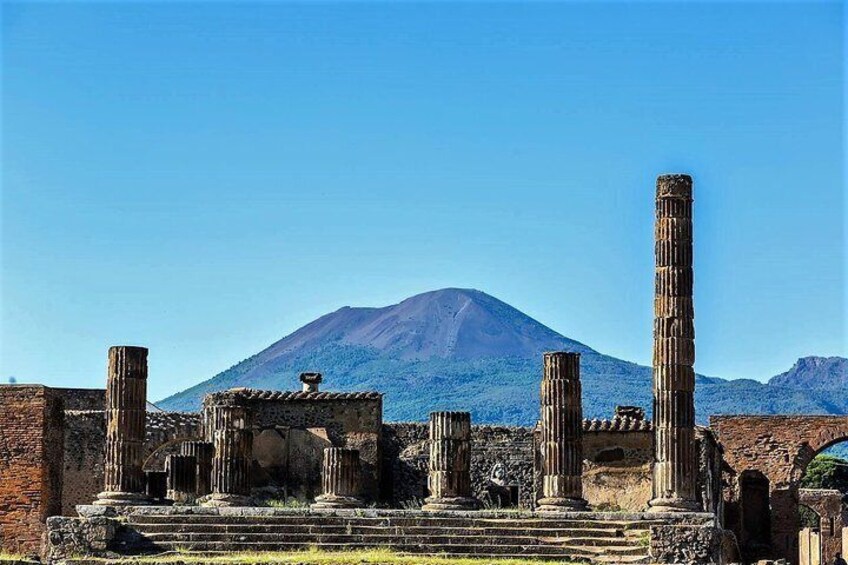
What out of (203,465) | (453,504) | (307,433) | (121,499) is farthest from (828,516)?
(121,499)

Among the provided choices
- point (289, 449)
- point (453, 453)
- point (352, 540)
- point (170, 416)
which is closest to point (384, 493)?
point (289, 449)

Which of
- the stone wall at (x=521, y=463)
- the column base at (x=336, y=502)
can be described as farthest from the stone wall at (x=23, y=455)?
the stone wall at (x=521, y=463)

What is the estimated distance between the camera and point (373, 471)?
156 ft

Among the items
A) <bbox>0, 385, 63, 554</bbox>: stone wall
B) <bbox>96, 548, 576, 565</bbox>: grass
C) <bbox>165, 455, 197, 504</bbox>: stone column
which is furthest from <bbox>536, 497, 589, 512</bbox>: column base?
<bbox>0, 385, 63, 554</bbox>: stone wall

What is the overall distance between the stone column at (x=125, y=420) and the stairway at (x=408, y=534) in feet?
6.41

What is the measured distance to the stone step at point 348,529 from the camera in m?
34.8

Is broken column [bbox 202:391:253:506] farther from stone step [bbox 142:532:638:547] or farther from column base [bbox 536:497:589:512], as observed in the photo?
column base [bbox 536:497:589:512]

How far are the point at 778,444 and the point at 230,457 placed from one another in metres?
24.2

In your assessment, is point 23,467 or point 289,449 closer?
point 23,467

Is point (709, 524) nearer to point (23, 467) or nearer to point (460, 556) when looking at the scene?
point (460, 556)

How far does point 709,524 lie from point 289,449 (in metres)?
15.0

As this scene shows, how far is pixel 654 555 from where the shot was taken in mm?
33438

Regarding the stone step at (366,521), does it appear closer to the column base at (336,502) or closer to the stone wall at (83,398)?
the column base at (336,502)

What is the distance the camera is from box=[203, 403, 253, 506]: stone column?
125 feet
